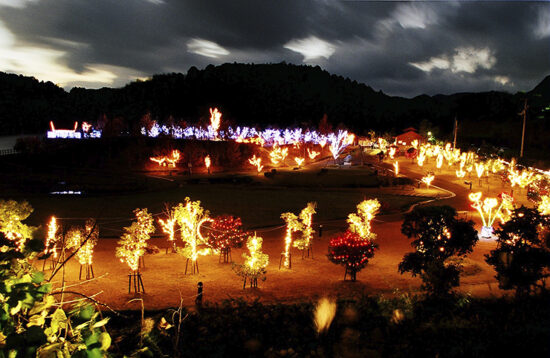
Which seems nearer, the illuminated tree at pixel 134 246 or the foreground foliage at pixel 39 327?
the foreground foliage at pixel 39 327

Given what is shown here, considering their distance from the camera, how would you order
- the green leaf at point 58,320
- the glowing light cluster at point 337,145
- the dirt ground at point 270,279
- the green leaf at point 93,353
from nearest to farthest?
the green leaf at point 93,353, the green leaf at point 58,320, the dirt ground at point 270,279, the glowing light cluster at point 337,145

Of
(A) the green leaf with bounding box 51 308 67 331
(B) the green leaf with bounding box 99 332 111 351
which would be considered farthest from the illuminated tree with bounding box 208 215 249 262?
(B) the green leaf with bounding box 99 332 111 351

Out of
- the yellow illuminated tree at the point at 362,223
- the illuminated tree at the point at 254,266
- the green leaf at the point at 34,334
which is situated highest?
the green leaf at the point at 34,334

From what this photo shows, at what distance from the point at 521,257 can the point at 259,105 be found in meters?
125

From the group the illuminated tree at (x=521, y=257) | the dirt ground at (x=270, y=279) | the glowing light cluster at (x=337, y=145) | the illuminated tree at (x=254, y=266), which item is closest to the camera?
the illuminated tree at (x=521, y=257)

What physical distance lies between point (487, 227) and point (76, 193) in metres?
28.0

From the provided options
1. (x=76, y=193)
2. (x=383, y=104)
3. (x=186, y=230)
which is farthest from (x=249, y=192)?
(x=383, y=104)

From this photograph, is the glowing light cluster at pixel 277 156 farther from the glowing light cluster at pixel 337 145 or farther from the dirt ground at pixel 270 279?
the dirt ground at pixel 270 279

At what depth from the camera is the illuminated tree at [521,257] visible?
31.6 feet

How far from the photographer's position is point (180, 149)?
53.9m

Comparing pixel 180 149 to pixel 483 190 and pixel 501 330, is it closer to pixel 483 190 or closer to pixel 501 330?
pixel 483 190

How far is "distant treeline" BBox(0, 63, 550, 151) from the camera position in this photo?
70.8 metres

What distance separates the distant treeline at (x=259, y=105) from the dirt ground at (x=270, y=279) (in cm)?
4935

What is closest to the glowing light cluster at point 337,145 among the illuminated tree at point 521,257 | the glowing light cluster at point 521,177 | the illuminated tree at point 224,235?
the glowing light cluster at point 521,177
